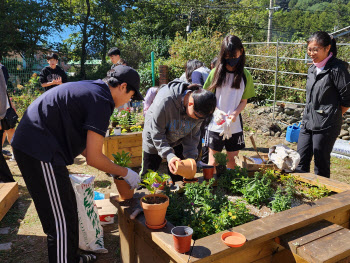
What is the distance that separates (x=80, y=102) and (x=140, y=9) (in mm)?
27409

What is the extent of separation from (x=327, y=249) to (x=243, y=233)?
1.69 ft

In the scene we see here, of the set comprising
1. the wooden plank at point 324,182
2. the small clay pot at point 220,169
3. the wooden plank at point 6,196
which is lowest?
the wooden plank at point 6,196

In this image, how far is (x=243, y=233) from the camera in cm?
184

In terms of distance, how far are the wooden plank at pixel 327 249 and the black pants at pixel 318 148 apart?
1.15 meters

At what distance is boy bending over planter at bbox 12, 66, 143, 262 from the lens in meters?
1.76

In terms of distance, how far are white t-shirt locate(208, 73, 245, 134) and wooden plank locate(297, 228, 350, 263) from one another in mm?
1475

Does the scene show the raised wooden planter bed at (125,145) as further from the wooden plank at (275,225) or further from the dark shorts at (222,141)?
the wooden plank at (275,225)

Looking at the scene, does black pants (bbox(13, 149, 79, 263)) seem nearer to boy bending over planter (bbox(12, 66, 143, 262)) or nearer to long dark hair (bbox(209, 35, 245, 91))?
boy bending over planter (bbox(12, 66, 143, 262))

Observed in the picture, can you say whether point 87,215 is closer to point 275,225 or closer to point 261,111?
point 275,225

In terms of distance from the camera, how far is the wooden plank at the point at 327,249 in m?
1.73

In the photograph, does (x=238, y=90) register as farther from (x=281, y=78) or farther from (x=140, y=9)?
(x=140, y=9)

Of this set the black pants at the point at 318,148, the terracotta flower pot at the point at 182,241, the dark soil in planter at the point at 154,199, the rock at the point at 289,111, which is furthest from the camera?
the rock at the point at 289,111

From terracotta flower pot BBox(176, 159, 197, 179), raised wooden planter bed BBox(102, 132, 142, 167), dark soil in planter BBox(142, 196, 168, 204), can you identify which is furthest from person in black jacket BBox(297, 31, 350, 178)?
raised wooden planter bed BBox(102, 132, 142, 167)

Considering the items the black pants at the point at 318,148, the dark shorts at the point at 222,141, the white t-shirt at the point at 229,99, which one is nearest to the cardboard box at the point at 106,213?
the dark shorts at the point at 222,141
